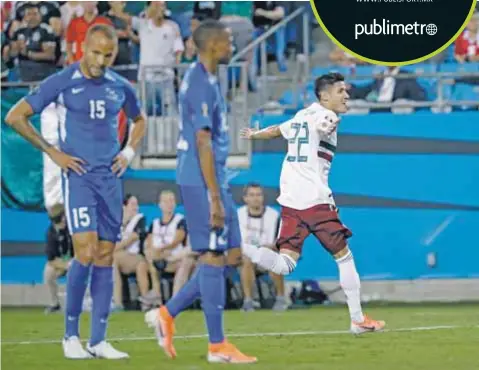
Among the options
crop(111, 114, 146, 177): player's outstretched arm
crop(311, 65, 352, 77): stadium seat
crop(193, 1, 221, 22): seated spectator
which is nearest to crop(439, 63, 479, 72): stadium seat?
crop(311, 65, 352, 77): stadium seat

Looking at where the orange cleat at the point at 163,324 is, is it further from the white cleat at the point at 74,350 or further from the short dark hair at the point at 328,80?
the short dark hair at the point at 328,80

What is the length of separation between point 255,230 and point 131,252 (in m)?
1.52

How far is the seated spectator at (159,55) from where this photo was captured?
1861cm

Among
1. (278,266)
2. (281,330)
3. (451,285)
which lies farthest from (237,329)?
(451,285)

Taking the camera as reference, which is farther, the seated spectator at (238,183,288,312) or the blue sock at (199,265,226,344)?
the seated spectator at (238,183,288,312)

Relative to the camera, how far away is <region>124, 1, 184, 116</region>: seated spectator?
18609 mm

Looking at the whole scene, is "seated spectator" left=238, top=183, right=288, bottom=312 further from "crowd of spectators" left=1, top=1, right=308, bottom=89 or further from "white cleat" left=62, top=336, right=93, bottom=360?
"white cleat" left=62, top=336, right=93, bottom=360

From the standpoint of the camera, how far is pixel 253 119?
18.2 metres

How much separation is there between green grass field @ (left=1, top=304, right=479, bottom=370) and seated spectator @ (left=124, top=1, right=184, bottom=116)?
333cm

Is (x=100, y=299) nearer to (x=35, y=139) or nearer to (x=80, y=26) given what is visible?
(x=35, y=139)

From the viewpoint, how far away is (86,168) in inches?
413

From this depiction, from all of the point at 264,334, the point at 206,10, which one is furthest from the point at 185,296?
the point at 206,10

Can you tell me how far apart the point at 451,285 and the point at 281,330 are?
5.13 metres

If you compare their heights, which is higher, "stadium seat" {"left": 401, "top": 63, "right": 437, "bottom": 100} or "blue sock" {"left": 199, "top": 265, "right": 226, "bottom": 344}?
"stadium seat" {"left": 401, "top": 63, "right": 437, "bottom": 100}
